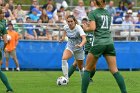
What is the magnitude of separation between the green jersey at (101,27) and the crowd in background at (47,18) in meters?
12.1

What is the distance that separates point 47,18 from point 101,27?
43.6ft

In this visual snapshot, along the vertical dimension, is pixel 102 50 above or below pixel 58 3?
above

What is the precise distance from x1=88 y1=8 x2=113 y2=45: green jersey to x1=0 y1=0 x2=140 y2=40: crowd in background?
39.6 feet

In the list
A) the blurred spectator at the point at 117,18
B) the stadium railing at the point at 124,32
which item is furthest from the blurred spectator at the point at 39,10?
the stadium railing at the point at 124,32

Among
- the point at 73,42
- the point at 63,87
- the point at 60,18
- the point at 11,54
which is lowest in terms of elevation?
the point at 11,54

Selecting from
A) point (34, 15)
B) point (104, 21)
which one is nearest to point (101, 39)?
point (104, 21)

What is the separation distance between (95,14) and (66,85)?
178 inches

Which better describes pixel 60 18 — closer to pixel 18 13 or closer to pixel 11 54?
pixel 18 13

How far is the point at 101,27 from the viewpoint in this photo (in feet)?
38.2

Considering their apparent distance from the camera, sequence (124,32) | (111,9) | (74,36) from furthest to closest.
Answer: (111,9)
(124,32)
(74,36)

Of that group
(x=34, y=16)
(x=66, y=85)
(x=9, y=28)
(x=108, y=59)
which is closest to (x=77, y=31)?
(x=66, y=85)

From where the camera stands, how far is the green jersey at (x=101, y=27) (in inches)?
456

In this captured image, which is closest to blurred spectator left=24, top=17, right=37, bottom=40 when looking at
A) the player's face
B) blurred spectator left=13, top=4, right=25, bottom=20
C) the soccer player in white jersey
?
blurred spectator left=13, top=4, right=25, bottom=20

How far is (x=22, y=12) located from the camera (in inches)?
1007
